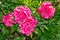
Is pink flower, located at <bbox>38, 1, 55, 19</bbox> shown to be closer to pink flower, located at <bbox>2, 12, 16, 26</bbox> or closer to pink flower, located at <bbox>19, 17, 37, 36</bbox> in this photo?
pink flower, located at <bbox>19, 17, 37, 36</bbox>

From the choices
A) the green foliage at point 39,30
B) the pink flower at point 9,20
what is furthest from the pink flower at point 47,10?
the pink flower at point 9,20

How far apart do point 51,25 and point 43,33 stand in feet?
0.34

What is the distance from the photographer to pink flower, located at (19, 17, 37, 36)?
6.42 ft

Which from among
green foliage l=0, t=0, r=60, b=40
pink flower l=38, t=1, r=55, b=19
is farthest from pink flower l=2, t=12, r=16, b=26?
pink flower l=38, t=1, r=55, b=19

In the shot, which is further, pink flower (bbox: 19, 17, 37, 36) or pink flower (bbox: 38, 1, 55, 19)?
pink flower (bbox: 38, 1, 55, 19)

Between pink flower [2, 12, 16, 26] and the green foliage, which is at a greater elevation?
pink flower [2, 12, 16, 26]

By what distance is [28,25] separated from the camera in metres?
1.96

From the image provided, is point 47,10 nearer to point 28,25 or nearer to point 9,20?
point 28,25

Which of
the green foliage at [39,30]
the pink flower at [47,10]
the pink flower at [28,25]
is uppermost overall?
the pink flower at [47,10]

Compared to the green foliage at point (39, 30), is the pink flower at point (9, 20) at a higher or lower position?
higher

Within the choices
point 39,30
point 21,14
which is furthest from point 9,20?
point 39,30

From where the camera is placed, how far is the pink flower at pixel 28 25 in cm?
196

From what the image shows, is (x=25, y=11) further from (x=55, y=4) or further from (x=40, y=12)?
(x=55, y=4)

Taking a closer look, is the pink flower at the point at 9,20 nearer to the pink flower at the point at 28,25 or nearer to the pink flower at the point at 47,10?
the pink flower at the point at 28,25
